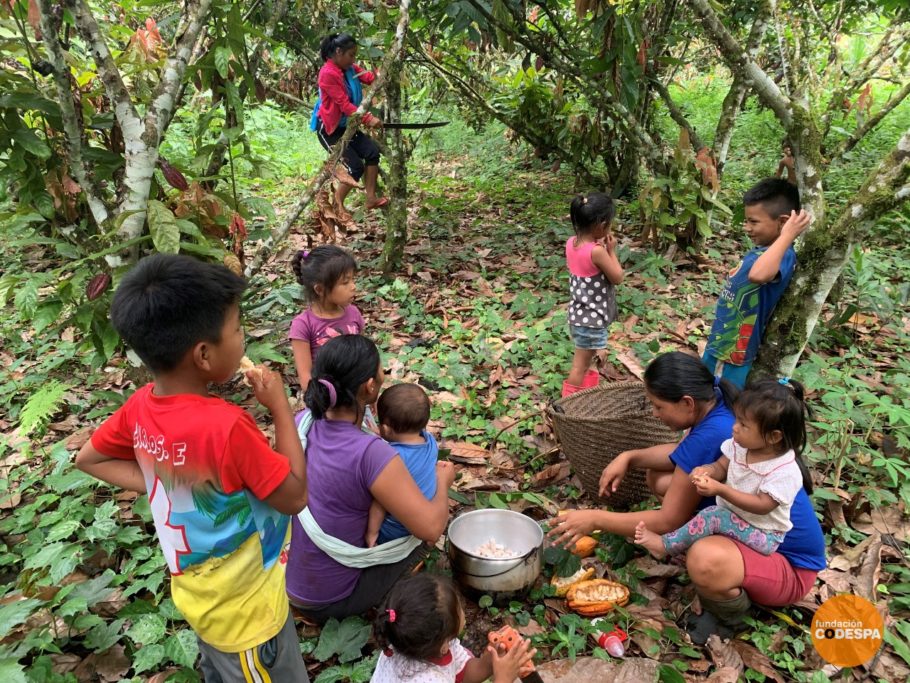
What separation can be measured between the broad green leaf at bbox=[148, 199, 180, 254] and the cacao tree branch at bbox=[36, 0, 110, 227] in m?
0.47

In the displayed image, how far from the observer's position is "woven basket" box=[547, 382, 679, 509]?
3123mm

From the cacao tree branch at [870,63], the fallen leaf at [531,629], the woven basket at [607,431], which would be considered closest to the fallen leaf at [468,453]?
the woven basket at [607,431]

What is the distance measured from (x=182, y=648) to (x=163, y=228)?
2069 millimetres

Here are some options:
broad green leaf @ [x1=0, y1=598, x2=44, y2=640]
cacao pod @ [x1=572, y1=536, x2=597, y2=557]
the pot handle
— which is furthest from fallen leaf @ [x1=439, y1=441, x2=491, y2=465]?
broad green leaf @ [x1=0, y1=598, x2=44, y2=640]

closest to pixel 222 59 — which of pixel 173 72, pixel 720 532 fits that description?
pixel 173 72

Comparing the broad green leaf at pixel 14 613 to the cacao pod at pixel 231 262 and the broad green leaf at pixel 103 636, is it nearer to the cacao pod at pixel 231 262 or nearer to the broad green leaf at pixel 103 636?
the broad green leaf at pixel 103 636

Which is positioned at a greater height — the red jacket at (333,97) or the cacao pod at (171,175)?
the red jacket at (333,97)

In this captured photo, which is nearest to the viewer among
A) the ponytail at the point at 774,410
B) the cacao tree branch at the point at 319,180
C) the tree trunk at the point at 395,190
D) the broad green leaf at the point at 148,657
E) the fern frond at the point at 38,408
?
the ponytail at the point at 774,410

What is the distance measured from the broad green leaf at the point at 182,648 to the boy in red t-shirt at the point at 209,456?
0.62 meters

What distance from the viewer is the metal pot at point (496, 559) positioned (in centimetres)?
262

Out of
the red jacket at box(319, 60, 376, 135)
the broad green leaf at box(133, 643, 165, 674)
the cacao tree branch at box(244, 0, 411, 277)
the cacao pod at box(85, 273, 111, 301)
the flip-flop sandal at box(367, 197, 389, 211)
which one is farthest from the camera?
the flip-flop sandal at box(367, 197, 389, 211)

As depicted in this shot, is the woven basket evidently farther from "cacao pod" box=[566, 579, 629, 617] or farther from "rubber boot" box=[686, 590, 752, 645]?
"rubber boot" box=[686, 590, 752, 645]

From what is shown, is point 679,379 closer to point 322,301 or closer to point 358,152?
point 322,301

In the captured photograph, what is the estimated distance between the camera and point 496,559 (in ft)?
8.52
